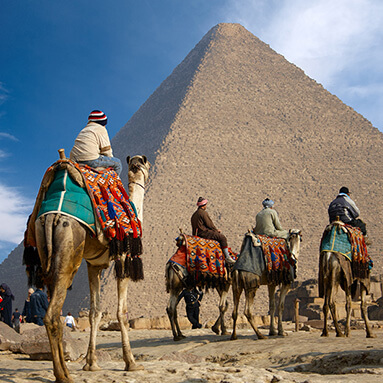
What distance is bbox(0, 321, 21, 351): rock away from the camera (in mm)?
8023

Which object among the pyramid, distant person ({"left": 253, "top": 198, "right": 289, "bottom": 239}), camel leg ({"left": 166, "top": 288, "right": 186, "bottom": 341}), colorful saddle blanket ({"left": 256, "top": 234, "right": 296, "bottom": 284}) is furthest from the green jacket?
the pyramid

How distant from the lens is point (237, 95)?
100625 mm

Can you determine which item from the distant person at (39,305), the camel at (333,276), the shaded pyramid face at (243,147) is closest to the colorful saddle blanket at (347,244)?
the camel at (333,276)

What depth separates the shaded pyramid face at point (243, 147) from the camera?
75.3 meters

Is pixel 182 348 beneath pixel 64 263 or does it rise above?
beneath

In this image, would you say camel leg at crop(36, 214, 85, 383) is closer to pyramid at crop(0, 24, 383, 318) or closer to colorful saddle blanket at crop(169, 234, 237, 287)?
colorful saddle blanket at crop(169, 234, 237, 287)

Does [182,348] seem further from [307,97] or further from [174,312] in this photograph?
[307,97]

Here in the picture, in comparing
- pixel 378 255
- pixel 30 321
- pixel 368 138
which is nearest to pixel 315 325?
pixel 30 321

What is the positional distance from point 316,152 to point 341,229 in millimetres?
82526

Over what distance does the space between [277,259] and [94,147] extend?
378 centimetres

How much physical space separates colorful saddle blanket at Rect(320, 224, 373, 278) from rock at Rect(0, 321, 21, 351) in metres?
3.85

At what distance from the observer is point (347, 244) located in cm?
806

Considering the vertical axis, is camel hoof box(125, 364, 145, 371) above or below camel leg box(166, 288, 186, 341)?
below

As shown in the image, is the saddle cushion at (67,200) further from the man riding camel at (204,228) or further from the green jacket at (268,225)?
the green jacket at (268,225)
